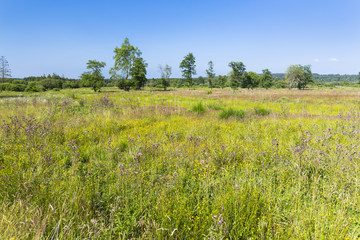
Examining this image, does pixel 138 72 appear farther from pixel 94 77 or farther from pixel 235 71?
pixel 235 71

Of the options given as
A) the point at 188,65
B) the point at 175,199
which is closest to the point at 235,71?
the point at 188,65

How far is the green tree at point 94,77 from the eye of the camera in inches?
1625

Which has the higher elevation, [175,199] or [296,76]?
[296,76]

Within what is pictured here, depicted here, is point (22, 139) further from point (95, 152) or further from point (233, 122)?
point (233, 122)

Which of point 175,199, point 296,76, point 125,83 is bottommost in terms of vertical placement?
point 175,199

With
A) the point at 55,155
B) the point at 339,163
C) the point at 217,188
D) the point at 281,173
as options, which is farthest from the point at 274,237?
the point at 55,155

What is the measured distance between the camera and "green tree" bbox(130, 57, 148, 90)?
154 feet

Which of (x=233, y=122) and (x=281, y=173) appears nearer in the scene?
(x=281, y=173)

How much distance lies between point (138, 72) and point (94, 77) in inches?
463

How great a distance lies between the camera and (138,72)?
1877 inches

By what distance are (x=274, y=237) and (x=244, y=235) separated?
305 millimetres

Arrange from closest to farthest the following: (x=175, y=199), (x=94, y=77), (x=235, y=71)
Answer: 1. (x=175, y=199)
2. (x=94, y=77)
3. (x=235, y=71)

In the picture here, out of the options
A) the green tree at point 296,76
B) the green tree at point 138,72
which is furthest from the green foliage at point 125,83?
the green tree at point 296,76

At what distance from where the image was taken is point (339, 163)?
2918 mm
